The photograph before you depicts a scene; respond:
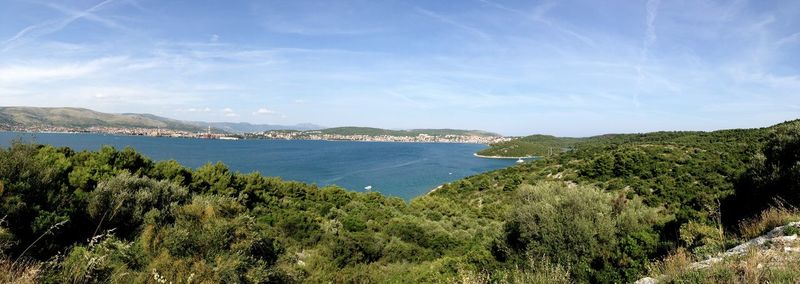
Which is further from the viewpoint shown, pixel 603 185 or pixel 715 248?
pixel 603 185

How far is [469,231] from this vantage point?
1811 cm

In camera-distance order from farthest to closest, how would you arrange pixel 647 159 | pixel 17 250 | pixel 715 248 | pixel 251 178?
pixel 647 159, pixel 251 178, pixel 17 250, pixel 715 248

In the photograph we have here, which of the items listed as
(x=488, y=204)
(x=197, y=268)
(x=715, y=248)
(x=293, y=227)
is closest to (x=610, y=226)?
(x=715, y=248)

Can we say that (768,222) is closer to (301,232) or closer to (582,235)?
(582,235)

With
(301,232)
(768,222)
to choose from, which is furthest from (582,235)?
(301,232)

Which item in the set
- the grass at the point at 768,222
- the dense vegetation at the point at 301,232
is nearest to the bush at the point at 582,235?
the dense vegetation at the point at 301,232

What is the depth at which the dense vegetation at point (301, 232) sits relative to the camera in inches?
239

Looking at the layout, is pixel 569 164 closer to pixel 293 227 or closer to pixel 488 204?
pixel 488 204

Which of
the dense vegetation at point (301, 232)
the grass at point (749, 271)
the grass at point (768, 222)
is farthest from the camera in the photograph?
the grass at point (768, 222)

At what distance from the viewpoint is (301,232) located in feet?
46.3

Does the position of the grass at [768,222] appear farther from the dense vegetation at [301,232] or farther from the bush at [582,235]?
the bush at [582,235]

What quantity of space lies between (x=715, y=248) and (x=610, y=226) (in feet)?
11.6

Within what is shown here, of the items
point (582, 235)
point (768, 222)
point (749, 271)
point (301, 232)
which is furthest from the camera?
point (301, 232)

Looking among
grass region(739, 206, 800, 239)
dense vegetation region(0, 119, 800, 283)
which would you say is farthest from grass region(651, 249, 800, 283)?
grass region(739, 206, 800, 239)
